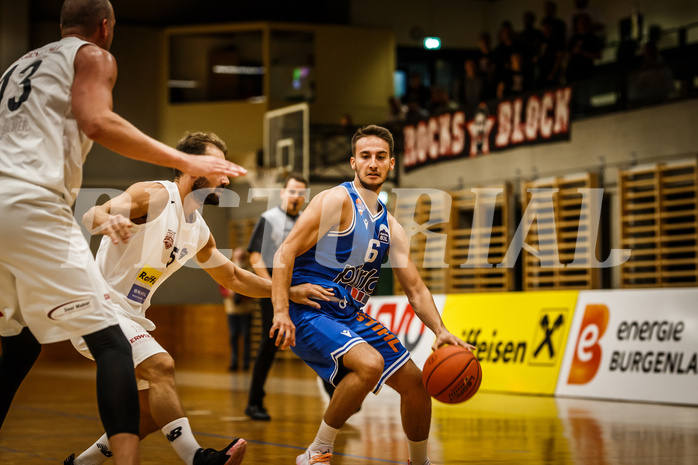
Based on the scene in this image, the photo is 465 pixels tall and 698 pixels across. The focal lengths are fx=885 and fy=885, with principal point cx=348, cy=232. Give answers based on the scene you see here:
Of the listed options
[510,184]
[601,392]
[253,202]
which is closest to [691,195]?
[510,184]

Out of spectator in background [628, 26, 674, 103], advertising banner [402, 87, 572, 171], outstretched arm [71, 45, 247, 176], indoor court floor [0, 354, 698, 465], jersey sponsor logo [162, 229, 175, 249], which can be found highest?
spectator in background [628, 26, 674, 103]

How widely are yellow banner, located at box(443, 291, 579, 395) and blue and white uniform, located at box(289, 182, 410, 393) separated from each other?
19.3ft

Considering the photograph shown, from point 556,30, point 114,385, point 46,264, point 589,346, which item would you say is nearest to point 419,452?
point 114,385

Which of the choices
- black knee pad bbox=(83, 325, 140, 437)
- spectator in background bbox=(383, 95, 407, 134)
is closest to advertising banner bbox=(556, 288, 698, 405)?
black knee pad bbox=(83, 325, 140, 437)

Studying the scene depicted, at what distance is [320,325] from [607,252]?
1052 cm

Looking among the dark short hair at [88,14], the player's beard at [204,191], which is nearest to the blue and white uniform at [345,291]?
the player's beard at [204,191]

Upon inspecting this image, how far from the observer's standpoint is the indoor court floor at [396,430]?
234 inches

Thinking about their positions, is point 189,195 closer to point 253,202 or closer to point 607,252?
point 607,252

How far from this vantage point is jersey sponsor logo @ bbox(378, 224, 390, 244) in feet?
17.2

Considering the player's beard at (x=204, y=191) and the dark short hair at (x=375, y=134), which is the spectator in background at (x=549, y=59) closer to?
the dark short hair at (x=375, y=134)

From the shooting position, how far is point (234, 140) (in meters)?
22.6

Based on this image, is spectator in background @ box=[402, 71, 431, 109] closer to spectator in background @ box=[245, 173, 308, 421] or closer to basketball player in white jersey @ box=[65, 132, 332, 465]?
spectator in background @ box=[245, 173, 308, 421]

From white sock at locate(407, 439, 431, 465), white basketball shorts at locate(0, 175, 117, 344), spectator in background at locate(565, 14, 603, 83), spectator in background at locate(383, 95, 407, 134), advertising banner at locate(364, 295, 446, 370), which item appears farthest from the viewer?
spectator in background at locate(383, 95, 407, 134)

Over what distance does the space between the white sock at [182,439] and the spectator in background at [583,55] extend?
1192 cm
